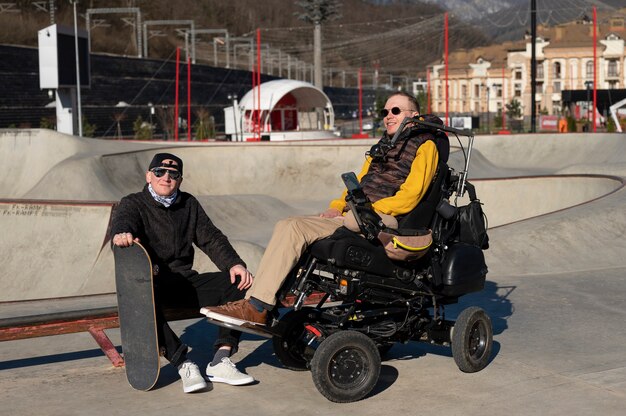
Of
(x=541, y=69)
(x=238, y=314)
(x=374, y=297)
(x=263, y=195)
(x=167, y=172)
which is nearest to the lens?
(x=238, y=314)

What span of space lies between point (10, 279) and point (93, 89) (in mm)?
53640

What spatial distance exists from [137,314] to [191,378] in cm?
48

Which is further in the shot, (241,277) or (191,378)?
(241,277)

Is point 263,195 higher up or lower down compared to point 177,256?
lower down

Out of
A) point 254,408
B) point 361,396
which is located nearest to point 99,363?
point 254,408

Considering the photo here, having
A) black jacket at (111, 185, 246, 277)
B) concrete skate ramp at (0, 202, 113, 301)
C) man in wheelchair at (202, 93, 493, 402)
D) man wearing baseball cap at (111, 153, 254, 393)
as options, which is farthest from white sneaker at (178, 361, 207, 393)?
concrete skate ramp at (0, 202, 113, 301)

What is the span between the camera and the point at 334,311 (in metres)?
5.65

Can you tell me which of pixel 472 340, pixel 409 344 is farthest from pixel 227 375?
pixel 409 344

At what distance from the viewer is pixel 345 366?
5.28m

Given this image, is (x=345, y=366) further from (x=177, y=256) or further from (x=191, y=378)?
Answer: (x=177, y=256)

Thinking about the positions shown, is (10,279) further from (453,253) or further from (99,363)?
(453,253)

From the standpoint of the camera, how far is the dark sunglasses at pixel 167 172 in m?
5.62

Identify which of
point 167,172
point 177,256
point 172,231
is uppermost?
point 167,172

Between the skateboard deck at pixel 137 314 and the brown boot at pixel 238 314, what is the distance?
0.33 meters
